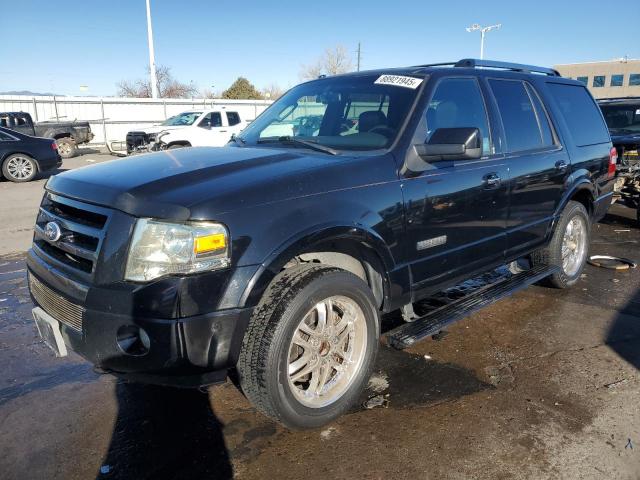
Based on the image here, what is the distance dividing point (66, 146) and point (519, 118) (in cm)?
2005

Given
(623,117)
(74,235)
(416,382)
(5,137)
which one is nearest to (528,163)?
(416,382)

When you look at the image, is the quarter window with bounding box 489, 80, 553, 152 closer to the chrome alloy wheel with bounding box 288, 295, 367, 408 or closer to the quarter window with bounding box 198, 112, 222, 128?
the chrome alloy wheel with bounding box 288, 295, 367, 408

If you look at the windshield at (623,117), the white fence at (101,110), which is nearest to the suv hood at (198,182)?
the windshield at (623,117)

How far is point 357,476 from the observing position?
248 cm

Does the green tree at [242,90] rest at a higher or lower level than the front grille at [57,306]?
higher

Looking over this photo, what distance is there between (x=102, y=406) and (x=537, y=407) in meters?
2.62

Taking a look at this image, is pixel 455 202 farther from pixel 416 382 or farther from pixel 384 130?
pixel 416 382

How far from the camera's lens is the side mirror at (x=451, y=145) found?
3102mm

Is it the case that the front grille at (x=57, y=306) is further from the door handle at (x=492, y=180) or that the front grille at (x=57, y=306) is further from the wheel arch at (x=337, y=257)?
the door handle at (x=492, y=180)

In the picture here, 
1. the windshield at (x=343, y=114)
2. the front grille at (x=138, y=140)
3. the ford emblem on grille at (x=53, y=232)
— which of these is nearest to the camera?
the ford emblem on grille at (x=53, y=232)

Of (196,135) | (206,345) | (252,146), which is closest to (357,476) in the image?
(206,345)

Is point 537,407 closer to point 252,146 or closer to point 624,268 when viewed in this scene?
point 252,146

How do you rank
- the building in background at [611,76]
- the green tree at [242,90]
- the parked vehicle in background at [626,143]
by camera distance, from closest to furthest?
the parked vehicle in background at [626,143] → the green tree at [242,90] → the building in background at [611,76]

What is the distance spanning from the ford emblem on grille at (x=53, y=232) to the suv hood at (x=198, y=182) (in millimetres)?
181
